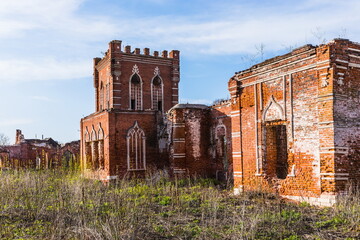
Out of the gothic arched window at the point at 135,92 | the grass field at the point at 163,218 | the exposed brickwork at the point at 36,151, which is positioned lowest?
the grass field at the point at 163,218

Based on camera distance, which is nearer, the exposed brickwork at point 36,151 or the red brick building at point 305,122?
the red brick building at point 305,122

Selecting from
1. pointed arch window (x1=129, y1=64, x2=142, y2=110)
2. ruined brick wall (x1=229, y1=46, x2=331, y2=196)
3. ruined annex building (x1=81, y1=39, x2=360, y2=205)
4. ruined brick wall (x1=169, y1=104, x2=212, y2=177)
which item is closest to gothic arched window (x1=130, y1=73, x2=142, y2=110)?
pointed arch window (x1=129, y1=64, x2=142, y2=110)

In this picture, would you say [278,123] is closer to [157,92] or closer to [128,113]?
[128,113]

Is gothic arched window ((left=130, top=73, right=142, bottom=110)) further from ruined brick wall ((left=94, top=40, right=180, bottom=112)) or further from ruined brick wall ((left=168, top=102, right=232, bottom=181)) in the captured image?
ruined brick wall ((left=168, top=102, right=232, bottom=181))

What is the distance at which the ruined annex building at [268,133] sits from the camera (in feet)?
33.5

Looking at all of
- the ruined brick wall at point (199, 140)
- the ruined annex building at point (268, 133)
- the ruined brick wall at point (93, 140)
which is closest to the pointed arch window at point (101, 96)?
the ruined brick wall at point (93, 140)

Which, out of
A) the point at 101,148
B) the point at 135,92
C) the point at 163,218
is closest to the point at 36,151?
the point at 135,92

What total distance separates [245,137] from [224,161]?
15.3ft

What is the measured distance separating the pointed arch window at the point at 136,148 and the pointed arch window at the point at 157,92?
762cm

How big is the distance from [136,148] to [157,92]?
28.2 ft

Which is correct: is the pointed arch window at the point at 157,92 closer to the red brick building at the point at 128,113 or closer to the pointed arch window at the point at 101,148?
the red brick building at the point at 128,113

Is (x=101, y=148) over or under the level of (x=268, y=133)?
under

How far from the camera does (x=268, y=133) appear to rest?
493 inches

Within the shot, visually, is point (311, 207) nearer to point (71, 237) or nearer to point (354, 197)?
point (354, 197)
